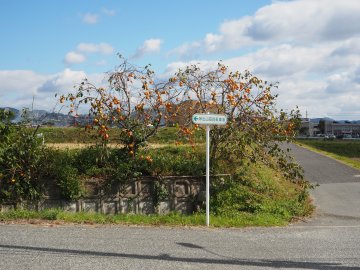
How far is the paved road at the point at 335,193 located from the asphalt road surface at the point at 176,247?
2160 mm

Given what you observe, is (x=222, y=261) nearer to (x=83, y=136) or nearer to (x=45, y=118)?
(x=45, y=118)

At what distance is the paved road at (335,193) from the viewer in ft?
42.8

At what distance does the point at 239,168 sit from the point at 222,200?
1.88 m

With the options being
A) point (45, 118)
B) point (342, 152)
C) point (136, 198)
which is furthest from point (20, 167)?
point (342, 152)

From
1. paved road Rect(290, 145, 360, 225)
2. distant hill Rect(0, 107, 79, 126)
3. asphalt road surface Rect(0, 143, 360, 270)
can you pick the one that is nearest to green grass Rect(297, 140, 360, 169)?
paved road Rect(290, 145, 360, 225)

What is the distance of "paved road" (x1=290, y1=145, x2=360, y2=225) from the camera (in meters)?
13.0

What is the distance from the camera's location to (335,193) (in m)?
17.2

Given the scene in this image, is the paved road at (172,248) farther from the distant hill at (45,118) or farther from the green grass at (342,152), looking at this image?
the green grass at (342,152)

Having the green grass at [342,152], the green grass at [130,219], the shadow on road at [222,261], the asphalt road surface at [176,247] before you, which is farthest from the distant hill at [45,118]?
the green grass at [342,152]

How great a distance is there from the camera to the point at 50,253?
7.23 m

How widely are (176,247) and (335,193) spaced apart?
10822mm

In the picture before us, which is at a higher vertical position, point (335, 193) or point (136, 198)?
point (136, 198)

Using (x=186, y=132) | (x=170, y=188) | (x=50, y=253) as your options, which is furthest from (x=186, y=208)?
(x=50, y=253)

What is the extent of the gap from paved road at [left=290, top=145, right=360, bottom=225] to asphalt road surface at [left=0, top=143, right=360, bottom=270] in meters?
2.16
